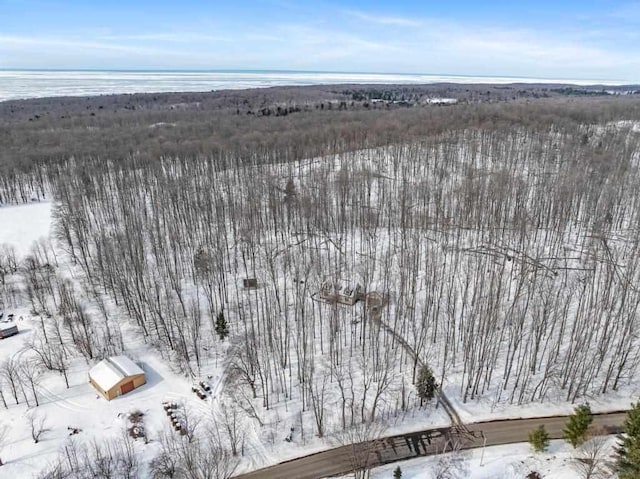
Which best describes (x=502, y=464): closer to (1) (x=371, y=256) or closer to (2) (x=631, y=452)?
(2) (x=631, y=452)

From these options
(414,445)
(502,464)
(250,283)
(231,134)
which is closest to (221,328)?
(250,283)

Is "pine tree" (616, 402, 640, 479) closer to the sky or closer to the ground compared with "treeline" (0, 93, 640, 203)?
closer to the ground

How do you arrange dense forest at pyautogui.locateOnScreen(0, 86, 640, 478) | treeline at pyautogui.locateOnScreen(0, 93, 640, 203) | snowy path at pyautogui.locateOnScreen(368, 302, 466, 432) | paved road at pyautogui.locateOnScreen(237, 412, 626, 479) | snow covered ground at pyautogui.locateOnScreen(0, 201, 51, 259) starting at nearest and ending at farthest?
1. paved road at pyautogui.locateOnScreen(237, 412, 626, 479)
2. snowy path at pyautogui.locateOnScreen(368, 302, 466, 432)
3. dense forest at pyautogui.locateOnScreen(0, 86, 640, 478)
4. snow covered ground at pyautogui.locateOnScreen(0, 201, 51, 259)
5. treeline at pyautogui.locateOnScreen(0, 93, 640, 203)

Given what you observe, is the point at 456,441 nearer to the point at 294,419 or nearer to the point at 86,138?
the point at 294,419

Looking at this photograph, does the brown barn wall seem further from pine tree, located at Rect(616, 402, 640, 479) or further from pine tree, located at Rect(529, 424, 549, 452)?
pine tree, located at Rect(616, 402, 640, 479)

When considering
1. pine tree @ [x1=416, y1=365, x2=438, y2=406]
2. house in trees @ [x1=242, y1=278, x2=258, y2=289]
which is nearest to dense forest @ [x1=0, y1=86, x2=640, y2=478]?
house in trees @ [x1=242, y1=278, x2=258, y2=289]

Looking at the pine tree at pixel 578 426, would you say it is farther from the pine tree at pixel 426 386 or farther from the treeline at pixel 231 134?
the treeline at pixel 231 134

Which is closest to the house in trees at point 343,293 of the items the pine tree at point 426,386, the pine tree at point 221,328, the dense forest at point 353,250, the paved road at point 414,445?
the dense forest at point 353,250
